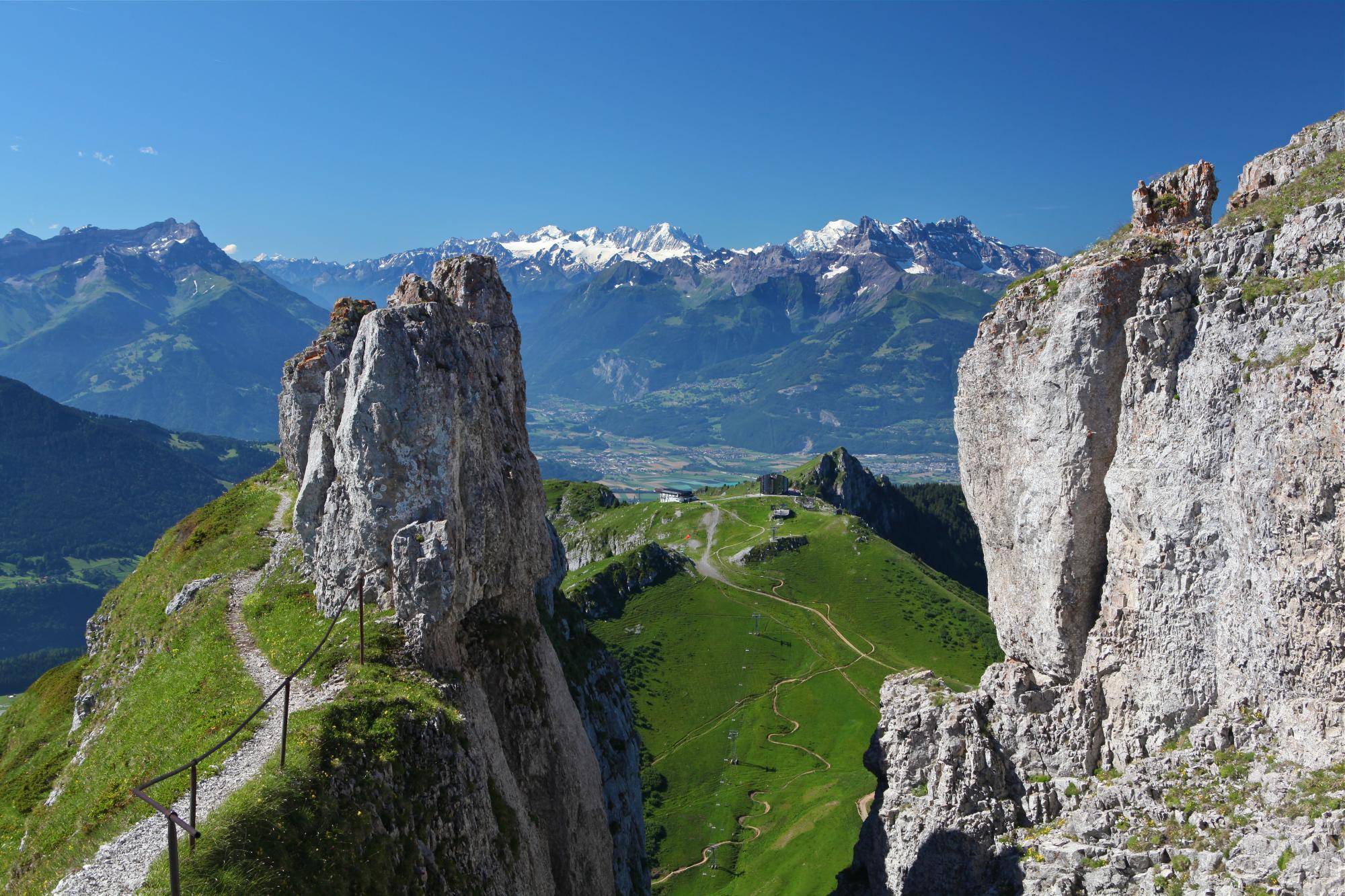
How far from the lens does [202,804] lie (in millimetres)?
25000

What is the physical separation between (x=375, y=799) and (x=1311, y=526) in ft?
108

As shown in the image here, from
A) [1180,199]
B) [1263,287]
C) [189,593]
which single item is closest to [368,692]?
[189,593]

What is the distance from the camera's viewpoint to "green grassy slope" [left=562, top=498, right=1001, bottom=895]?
84.4 m

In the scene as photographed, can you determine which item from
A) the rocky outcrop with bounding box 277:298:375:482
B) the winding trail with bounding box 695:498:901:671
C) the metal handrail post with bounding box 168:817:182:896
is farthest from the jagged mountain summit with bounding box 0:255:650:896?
the winding trail with bounding box 695:498:901:671

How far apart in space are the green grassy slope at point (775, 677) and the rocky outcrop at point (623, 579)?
194cm

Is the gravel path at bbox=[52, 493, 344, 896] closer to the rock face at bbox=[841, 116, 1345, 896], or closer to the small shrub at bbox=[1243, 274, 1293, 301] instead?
the rock face at bbox=[841, 116, 1345, 896]

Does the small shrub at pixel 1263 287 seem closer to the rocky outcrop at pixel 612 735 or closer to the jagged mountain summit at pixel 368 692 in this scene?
the jagged mountain summit at pixel 368 692

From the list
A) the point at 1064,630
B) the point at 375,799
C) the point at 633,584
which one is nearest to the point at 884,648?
the point at 633,584

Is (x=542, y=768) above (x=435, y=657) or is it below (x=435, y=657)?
below

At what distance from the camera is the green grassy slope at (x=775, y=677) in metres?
84.4

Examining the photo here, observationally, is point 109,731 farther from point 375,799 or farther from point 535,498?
point 535,498

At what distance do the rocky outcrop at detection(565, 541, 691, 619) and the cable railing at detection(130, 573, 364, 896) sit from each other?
10241 cm

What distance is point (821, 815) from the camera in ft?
277

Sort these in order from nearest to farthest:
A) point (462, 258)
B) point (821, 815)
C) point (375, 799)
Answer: point (375, 799)
point (462, 258)
point (821, 815)
